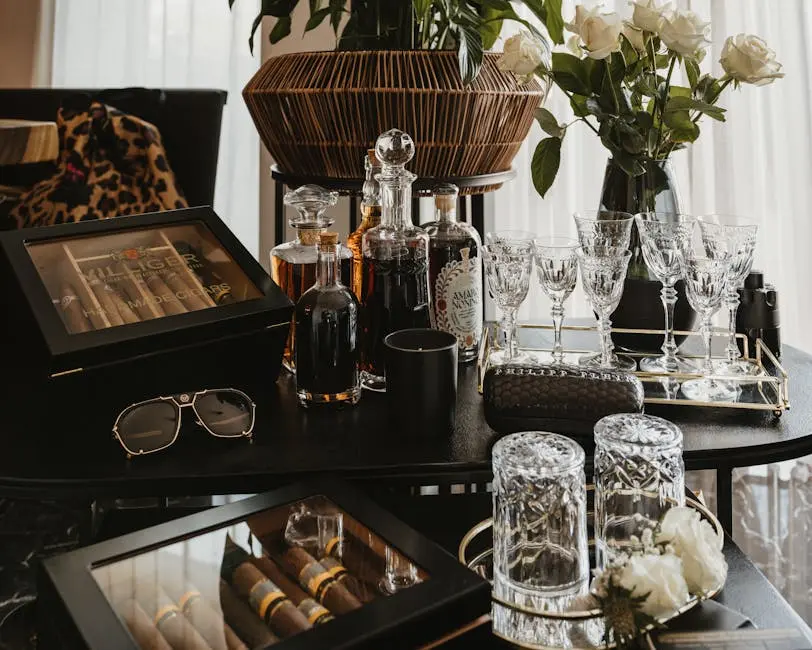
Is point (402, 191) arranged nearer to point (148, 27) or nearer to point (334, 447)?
point (334, 447)

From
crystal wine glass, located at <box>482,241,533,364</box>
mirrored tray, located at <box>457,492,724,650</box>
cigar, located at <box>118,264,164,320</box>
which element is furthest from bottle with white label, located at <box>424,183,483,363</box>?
mirrored tray, located at <box>457,492,724,650</box>

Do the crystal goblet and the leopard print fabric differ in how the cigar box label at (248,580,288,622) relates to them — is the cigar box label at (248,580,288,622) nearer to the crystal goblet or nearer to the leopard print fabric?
the crystal goblet

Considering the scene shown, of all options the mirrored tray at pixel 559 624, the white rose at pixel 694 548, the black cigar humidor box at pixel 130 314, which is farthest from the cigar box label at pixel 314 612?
the black cigar humidor box at pixel 130 314

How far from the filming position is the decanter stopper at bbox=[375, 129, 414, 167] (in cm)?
101

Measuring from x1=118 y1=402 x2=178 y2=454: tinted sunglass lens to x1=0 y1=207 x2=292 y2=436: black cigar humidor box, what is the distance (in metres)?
0.05

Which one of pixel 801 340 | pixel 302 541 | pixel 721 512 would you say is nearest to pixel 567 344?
pixel 721 512

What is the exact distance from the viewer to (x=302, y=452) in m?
0.86

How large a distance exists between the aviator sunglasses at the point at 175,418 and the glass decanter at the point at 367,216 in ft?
0.75

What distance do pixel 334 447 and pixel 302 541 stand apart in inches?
7.1

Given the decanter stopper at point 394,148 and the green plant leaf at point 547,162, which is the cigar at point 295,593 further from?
the green plant leaf at point 547,162

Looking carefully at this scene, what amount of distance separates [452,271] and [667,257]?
0.27 m

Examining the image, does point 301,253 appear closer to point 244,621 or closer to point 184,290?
point 184,290

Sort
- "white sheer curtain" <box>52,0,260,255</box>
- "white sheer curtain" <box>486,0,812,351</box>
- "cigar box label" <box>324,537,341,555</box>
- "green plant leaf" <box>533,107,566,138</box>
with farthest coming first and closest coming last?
"white sheer curtain" <box>52,0,260,255</box>, "white sheer curtain" <box>486,0,812,351</box>, "green plant leaf" <box>533,107,566,138</box>, "cigar box label" <box>324,537,341,555</box>

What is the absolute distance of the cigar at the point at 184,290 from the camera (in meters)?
0.97
